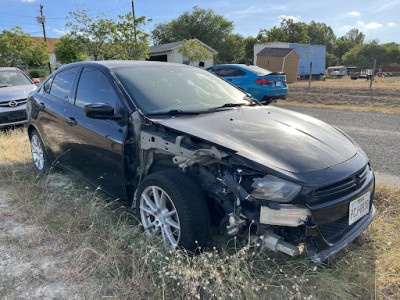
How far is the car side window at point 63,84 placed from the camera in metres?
3.77

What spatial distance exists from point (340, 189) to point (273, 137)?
0.62m

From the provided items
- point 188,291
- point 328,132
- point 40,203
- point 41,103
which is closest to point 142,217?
point 188,291

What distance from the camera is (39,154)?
4656 mm

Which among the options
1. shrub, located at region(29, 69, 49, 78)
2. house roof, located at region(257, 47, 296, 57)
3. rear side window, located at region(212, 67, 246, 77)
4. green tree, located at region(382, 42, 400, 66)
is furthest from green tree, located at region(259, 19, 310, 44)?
rear side window, located at region(212, 67, 246, 77)

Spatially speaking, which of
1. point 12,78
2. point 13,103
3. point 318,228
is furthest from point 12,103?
point 318,228

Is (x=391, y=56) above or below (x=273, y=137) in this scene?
above

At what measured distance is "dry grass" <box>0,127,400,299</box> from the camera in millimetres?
2074

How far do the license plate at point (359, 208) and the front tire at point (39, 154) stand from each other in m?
3.81

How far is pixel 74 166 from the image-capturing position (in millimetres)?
3656

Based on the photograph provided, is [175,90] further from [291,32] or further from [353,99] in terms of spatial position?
[291,32]

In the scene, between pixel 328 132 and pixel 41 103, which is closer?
pixel 328 132

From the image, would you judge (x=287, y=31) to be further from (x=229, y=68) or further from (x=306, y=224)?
(x=306, y=224)

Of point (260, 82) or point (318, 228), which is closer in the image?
point (318, 228)

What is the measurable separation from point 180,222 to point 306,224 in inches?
33.5
